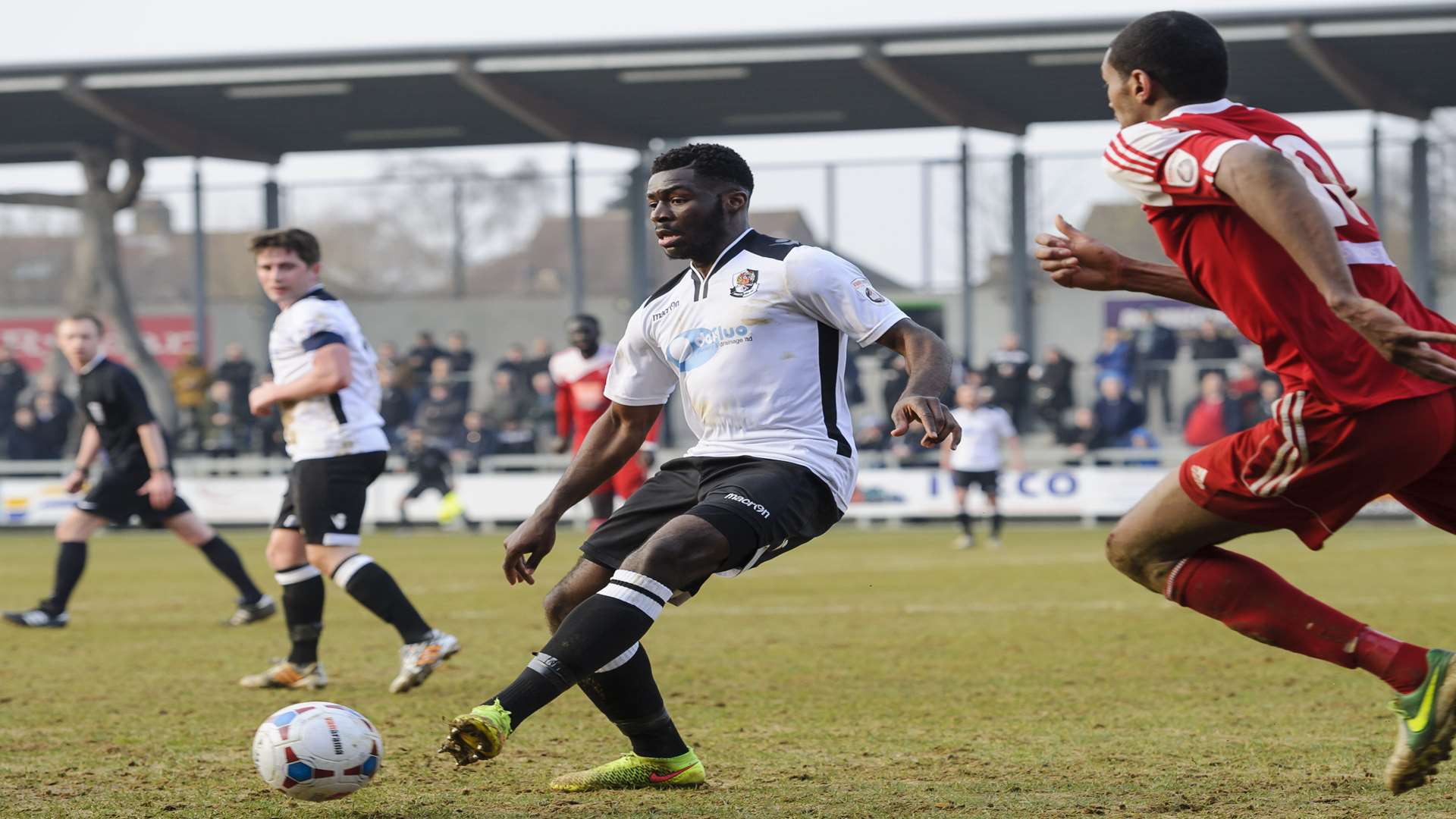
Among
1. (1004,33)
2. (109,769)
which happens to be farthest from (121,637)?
(1004,33)

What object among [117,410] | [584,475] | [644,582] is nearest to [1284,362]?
[644,582]

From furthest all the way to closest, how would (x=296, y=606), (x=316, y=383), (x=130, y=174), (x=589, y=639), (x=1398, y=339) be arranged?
(x=130, y=174), (x=296, y=606), (x=316, y=383), (x=589, y=639), (x=1398, y=339)

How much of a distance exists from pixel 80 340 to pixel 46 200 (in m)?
19.5

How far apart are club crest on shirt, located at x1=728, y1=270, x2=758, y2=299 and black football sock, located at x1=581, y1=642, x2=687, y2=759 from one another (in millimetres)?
1091

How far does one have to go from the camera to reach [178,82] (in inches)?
1013

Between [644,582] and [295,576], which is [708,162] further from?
[295,576]

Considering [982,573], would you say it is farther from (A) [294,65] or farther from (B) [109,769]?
(A) [294,65]

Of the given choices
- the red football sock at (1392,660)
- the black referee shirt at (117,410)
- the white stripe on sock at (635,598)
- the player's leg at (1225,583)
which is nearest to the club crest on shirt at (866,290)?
the player's leg at (1225,583)

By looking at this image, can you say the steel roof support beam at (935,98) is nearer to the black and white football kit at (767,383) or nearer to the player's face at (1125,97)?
the black and white football kit at (767,383)

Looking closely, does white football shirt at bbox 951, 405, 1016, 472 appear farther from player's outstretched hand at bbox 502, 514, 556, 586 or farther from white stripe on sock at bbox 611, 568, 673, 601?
white stripe on sock at bbox 611, 568, 673, 601

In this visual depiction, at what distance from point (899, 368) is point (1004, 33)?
4.99m

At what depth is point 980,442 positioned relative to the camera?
61.5ft

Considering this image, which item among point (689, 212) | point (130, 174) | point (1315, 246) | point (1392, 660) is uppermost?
point (130, 174)

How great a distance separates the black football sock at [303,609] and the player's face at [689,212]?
3.50m
